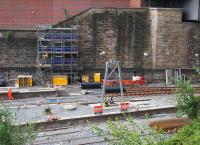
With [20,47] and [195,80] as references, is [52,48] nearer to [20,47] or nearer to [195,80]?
[20,47]

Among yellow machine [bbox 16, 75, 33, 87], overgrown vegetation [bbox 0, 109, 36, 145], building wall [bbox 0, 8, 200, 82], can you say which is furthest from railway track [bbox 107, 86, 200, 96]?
overgrown vegetation [bbox 0, 109, 36, 145]

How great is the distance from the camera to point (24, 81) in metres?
30.2

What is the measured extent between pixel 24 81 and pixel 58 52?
3.34 meters

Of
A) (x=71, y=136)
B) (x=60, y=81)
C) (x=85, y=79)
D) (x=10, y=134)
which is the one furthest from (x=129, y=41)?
(x=10, y=134)

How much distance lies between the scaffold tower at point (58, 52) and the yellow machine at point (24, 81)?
914 mm

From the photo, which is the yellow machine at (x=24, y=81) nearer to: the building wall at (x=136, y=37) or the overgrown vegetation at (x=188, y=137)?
the building wall at (x=136, y=37)

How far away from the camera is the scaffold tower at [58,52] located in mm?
30906

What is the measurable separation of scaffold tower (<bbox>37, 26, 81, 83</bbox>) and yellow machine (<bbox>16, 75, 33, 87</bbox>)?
0.91 metres

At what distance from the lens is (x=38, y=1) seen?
33.0m

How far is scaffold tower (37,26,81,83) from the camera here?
30906mm

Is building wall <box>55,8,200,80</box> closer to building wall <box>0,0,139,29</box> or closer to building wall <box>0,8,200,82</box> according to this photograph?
building wall <box>0,8,200,82</box>

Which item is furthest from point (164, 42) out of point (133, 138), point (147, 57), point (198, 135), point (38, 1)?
point (133, 138)

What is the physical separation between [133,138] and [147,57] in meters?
22.4

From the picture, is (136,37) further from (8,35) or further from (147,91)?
(8,35)
